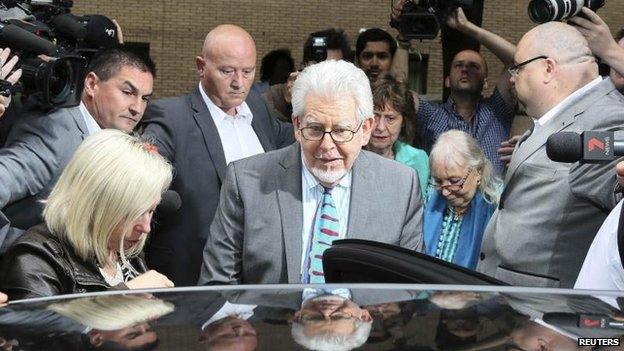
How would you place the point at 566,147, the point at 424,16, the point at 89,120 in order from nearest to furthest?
1. the point at 566,147
2. the point at 89,120
3. the point at 424,16

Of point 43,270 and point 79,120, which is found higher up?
point 79,120

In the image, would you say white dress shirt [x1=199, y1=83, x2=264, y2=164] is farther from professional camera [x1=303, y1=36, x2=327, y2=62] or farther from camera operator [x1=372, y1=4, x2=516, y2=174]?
professional camera [x1=303, y1=36, x2=327, y2=62]

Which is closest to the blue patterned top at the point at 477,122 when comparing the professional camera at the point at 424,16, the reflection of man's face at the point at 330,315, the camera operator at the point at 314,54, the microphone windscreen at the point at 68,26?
the professional camera at the point at 424,16

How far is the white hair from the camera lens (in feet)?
7.45

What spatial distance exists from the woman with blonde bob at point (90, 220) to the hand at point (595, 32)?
2441 mm

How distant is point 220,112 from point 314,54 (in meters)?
1.69

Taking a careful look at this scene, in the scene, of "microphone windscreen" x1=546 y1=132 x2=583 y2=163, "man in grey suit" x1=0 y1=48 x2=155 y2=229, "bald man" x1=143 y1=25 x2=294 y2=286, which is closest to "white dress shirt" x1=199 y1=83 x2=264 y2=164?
"bald man" x1=143 y1=25 x2=294 y2=286

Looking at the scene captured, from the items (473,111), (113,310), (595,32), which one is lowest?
(473,111)

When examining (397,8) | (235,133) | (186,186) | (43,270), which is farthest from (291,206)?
(397,8)

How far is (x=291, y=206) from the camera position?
4.37 metres

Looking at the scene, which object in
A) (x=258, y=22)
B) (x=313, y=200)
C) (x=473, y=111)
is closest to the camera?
(x=313, y=200)

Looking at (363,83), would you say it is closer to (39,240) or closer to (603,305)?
(39,240)

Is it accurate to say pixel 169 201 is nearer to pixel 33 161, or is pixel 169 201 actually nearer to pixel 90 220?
pixel 33 161

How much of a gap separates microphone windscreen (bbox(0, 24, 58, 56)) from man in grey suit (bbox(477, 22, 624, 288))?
6.60 ft
